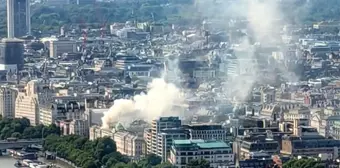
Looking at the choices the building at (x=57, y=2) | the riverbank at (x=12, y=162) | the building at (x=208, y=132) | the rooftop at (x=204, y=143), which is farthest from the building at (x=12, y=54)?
the building at (x=57, y=2)

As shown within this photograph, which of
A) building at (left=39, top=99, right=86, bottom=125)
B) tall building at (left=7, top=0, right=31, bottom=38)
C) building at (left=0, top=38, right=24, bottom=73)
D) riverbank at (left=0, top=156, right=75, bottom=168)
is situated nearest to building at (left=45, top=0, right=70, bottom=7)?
tall building at (left=7, top=0, right=31, bottom=38)

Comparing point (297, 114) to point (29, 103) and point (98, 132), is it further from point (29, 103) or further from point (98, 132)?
point (29, 103)

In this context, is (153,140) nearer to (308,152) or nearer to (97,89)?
(308,152)

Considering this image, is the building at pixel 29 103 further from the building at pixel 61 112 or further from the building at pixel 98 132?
the building at pixel 98 132

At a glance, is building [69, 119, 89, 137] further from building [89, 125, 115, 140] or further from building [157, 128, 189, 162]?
building [157, 128, 189, 162]

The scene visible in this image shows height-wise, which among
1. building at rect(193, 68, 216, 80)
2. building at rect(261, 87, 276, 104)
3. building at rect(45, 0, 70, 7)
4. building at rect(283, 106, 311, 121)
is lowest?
building at rect(283, 106, 311, 121)

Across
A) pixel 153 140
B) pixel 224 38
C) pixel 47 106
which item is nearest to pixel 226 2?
pixel 224 38

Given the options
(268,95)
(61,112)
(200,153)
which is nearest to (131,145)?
(200,153)
